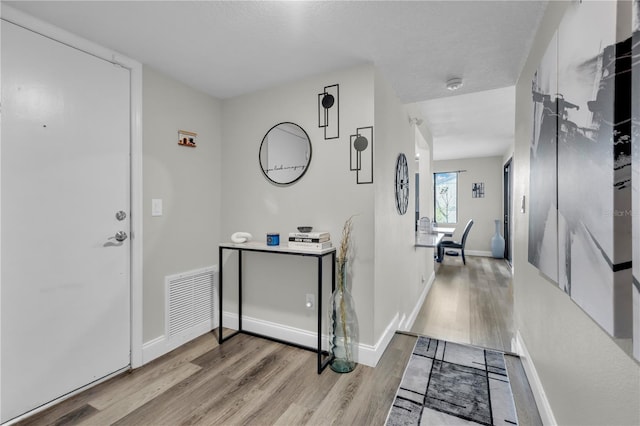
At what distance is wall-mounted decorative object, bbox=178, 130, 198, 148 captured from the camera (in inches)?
96.4

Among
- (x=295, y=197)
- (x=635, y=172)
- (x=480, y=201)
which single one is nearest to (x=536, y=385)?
(x=635, y=172)

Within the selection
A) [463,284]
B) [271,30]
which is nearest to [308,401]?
[271,30]

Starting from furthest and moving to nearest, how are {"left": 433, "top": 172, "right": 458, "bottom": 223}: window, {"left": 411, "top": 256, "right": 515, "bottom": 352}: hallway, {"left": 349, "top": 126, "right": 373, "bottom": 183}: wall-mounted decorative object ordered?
{"left": 433, "top": 172, "right": 458, "bottom": 223}: window → {"left": 411, "top": 256, "right": 515, "bottom": 352}: hallway → {"left": 349, "top": 126, "right": 373, "bottom": 183}: wall-mounted decorative object

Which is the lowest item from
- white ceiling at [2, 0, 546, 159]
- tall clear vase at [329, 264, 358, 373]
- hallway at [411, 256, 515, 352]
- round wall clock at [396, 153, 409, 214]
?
hallway at [411, 256, 515, 352]

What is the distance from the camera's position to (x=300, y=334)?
244 centimetres

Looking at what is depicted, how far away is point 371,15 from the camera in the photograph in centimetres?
162

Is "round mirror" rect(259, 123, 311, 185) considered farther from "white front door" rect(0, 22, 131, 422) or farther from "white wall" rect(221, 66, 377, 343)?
"white front door" rect(0, 22, 131, 422)

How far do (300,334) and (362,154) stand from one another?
154cm

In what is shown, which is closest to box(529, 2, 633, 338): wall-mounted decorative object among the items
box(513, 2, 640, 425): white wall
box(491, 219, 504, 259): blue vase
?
box(513, 2, 640, 425): white wall

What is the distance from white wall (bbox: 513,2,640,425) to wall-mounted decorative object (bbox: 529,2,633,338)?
0.13 meters

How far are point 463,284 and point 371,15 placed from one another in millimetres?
4461

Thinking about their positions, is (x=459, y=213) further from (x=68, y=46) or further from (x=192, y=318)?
(x=68, y=46)

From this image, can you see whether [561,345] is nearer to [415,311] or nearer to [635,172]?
[635,172]

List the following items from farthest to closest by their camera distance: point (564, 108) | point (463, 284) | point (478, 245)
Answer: point (478, 245)
point (463, 284)
point (564, 108)
